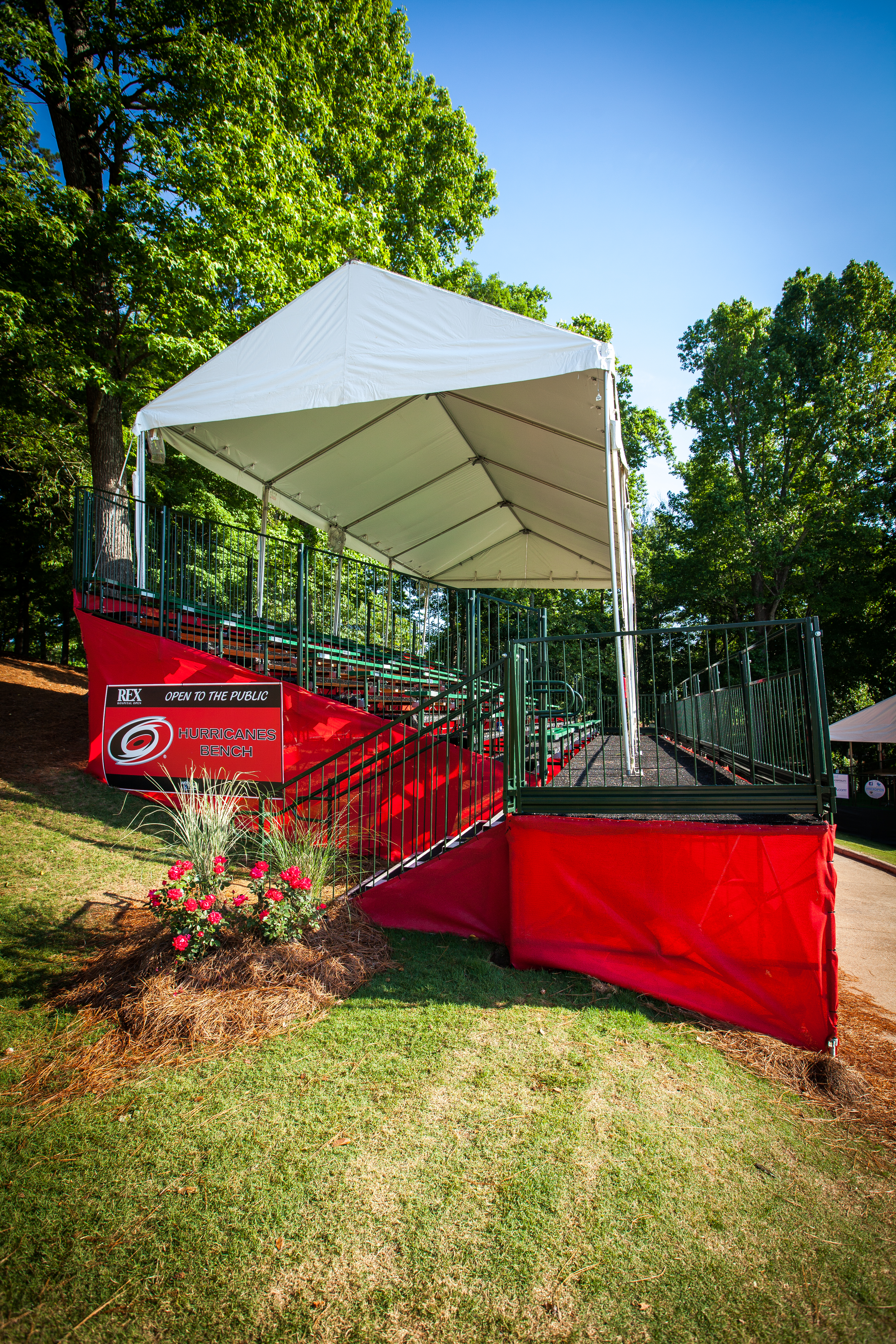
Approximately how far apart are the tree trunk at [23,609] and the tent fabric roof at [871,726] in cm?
2401

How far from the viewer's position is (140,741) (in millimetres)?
6773

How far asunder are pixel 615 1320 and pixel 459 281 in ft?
65.0

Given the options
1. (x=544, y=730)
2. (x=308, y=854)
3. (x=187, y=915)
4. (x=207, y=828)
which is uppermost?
(x=544, y=730)

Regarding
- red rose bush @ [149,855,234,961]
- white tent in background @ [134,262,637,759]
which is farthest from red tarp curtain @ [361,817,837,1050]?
red rose bush @ [149,855,234,961]

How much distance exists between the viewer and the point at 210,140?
33.6 ft

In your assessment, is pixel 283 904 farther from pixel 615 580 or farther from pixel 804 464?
pixel 804 464

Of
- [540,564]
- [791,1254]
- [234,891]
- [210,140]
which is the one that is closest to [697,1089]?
[791,1254]

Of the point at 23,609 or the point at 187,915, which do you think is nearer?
the point at 187,915

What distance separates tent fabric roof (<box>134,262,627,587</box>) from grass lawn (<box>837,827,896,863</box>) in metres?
6.98

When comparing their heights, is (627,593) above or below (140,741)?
above

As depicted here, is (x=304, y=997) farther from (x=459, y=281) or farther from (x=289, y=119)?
(x=459, y=281)

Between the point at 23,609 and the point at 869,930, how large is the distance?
22316 mm

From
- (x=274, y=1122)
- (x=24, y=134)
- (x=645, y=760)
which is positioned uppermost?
(x=24, y=134)

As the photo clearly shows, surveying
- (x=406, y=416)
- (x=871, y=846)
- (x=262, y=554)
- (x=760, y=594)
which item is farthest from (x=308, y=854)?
(x=760, y=594)
